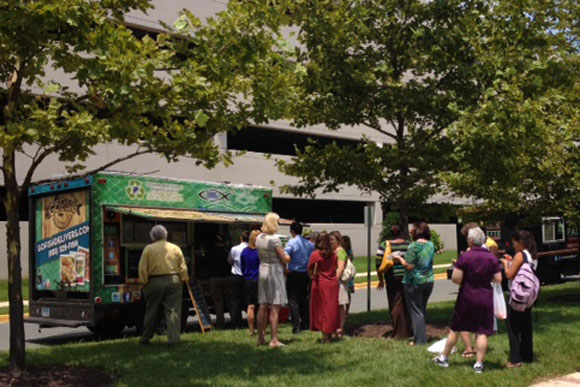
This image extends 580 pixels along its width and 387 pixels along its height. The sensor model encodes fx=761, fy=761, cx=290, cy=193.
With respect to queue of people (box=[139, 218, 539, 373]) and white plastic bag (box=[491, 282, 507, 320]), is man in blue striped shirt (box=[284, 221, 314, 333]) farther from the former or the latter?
white plastic bag (box=[491, 282, 507, 320])

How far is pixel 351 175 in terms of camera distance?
12.9 metres

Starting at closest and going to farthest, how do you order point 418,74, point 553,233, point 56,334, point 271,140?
point 418,74
point 56,334
point 553,233
point 271,140

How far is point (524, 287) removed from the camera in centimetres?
905

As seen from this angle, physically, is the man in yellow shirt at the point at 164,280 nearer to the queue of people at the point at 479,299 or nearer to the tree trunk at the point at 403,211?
the queue of people at the point at 479,299

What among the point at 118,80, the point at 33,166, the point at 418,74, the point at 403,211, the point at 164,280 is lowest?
the point at 164,280

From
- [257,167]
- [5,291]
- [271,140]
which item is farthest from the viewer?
[271,140]

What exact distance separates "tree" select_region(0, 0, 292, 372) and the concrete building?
1449cm

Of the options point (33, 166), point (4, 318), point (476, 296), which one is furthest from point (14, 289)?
point (4, 318)

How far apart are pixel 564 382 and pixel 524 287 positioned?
116cm

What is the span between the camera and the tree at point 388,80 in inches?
488

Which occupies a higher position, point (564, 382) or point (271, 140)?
point (271, 140)

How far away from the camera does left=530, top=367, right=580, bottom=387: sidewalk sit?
844 cm

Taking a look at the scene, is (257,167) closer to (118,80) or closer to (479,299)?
(479,299)

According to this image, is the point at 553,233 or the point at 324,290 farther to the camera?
the point at 553,233
